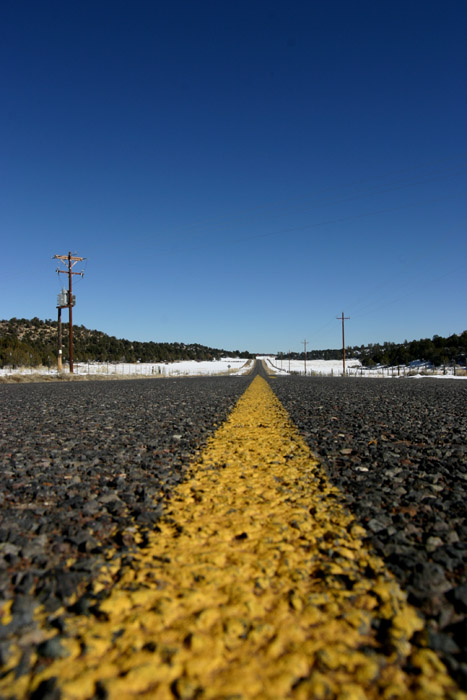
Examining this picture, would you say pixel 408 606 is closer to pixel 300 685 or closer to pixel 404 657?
pixel 404 657

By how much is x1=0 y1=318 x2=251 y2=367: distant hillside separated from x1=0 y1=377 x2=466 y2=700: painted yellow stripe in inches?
1945

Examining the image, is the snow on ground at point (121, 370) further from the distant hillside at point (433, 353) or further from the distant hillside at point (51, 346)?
the distant hillside at point (433, 353)

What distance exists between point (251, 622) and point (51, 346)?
7568cm

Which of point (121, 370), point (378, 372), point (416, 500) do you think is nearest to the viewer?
point (416, 500)

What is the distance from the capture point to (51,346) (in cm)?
6950

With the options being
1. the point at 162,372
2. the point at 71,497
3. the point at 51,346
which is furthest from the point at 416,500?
the point at 51,346

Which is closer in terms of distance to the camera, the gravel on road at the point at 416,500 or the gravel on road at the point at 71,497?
the gravel on road at the point at 416,500

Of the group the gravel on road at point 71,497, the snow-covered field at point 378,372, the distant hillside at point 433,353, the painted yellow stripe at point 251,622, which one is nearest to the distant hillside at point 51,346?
the snow-covered field at point 378,372

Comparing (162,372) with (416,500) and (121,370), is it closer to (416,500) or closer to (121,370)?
(121,370)

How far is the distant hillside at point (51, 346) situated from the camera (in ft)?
168

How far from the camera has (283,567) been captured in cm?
155

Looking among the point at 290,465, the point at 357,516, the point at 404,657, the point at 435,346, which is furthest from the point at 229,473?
the point at 435,346

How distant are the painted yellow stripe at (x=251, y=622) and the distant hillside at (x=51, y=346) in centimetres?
4939

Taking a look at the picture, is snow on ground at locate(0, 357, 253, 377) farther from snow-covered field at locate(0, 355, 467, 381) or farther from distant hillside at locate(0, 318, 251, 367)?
distant hillside at locate(0, 318, 251, 367)
